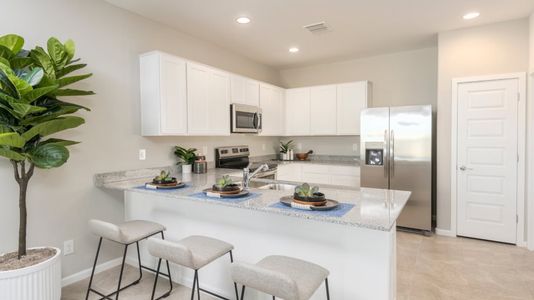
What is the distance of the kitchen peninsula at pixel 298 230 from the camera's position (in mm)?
1705

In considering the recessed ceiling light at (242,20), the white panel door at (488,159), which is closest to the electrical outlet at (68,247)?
the recessed ceiling light at (242,20)

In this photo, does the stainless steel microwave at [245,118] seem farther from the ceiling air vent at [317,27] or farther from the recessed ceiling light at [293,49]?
the ceiling air vent at [317,27]

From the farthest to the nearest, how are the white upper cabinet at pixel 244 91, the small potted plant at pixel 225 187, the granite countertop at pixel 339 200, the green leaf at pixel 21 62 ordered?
the white upper cabinet at pixel 244 91 → the small potted plant at pixel 225 187 → the green leaf at pixel 21 62 → the granite countertop at pixel 339 200

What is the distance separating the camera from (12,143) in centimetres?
177

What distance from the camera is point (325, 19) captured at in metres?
3.29

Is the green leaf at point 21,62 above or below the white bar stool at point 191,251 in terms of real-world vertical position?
above

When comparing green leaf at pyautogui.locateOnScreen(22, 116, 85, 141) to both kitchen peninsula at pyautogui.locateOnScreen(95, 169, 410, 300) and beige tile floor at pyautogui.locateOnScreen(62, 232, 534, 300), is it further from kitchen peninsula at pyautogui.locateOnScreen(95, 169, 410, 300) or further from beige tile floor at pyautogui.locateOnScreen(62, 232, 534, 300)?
beige tile floor at pyautogui.locateOnScreen(62, 232, 534, 300)

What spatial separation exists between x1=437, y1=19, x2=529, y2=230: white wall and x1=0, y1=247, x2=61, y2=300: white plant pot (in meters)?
4.19

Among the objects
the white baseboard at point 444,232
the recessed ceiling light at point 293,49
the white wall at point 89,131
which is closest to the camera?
the white wall at point 89,131

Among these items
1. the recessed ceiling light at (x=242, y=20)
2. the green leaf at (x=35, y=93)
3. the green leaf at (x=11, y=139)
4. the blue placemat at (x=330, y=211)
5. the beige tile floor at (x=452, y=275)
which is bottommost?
the beige tile floor at (x=452, y=275)

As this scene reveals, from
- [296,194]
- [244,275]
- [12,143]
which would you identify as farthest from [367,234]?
[12,143]

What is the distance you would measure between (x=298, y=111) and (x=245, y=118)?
4.49 ft

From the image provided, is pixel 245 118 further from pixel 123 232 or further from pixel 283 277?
pixel 283 277

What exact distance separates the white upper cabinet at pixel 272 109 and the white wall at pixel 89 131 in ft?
5.67
